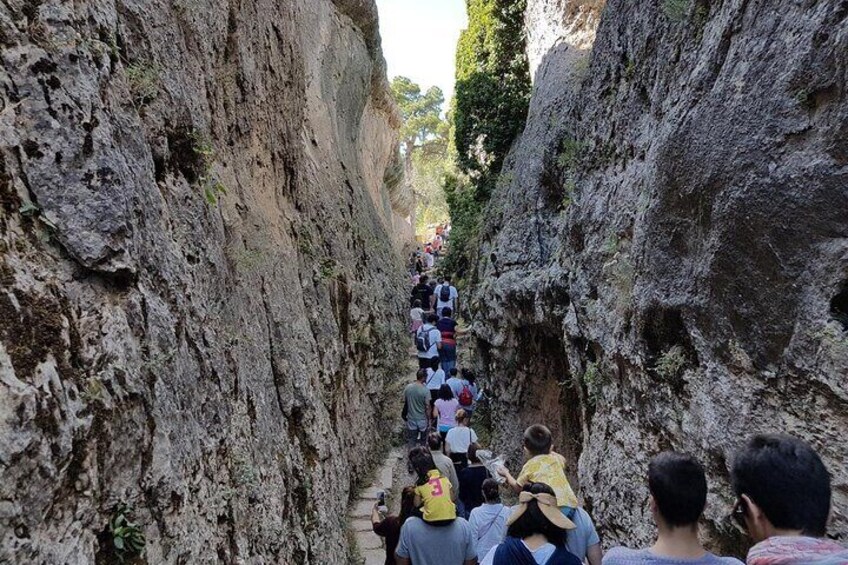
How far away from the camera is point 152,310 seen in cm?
353

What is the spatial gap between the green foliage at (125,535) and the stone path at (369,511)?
364 centimetres

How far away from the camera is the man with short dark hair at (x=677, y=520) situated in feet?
7.02

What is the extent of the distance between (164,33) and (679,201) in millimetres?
4839

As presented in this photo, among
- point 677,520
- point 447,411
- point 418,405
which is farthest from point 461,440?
point 677,520

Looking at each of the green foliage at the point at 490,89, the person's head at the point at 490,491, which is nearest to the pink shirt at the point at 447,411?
the person's head at the point at 490,491

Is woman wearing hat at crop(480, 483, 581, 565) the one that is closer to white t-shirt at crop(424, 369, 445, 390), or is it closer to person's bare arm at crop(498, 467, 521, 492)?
person's bare arm at crop(498, 467, 521, 492)

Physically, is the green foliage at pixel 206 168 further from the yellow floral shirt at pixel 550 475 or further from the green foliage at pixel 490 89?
the green foliage at pixel 490 89

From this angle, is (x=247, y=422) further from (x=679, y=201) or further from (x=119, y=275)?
(x=679, y=201)

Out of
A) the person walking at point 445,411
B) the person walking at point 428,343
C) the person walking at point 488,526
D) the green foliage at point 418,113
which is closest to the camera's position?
the person walking at point 488,526

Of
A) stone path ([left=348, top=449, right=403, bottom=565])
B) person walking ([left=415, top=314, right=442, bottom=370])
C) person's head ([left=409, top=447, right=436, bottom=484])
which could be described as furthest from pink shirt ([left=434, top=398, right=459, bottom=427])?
person's head ([left=409, top=447, right=436, bottom=484])

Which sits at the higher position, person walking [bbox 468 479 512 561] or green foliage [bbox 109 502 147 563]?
green foliage [bbox 109 502 147 563]

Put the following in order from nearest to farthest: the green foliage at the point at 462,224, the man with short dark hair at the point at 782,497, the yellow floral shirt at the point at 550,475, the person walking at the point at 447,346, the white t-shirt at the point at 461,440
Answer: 1. the man with short dark hair at the point at 782,497
2. the yellow floral shirt at the point at 550,475
3. the white t-shirt at the point at 461,440
4. the person walking at the point at 447,346
5. the green foliage at the point at 462,224

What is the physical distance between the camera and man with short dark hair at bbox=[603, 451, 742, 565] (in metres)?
2.14

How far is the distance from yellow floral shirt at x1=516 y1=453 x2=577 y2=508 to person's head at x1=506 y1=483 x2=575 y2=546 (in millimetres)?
972
